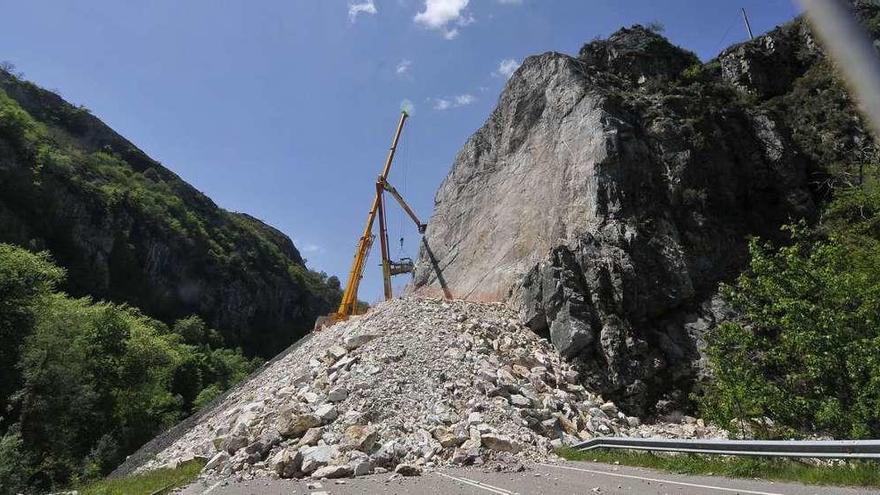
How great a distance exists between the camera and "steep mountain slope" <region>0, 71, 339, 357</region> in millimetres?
67188

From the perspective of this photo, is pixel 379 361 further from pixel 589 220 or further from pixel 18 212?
pixel 18 212

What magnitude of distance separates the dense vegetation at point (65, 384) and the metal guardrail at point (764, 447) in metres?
15.4

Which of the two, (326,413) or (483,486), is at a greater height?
(326,413)

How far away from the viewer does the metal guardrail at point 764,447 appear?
7.22 metres

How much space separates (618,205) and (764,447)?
63.2 ft

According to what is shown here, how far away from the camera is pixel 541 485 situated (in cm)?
1012

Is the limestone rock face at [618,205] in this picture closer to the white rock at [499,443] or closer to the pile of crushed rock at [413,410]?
the pile of crushed rock at [413,410]

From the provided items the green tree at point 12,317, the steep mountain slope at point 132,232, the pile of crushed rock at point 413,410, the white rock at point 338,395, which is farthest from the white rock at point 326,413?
the steep mountain slope at point 132,232

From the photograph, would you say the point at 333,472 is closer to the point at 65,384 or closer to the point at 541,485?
the point at 541,485

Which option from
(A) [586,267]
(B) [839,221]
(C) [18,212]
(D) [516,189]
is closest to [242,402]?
(A) [586,267]

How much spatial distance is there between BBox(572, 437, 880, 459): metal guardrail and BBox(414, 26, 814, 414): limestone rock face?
8.75m

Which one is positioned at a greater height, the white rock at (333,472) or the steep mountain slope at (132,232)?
the steep mountain slope at (132,232)

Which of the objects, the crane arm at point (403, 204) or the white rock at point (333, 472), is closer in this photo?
the white rock at point (333, 472)

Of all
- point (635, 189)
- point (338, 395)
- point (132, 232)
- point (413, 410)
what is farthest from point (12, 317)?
point (132, 232)
